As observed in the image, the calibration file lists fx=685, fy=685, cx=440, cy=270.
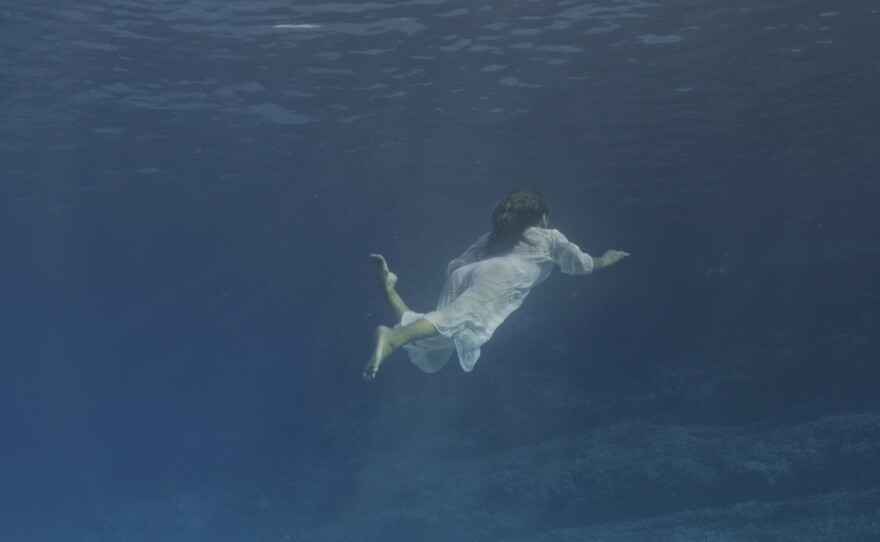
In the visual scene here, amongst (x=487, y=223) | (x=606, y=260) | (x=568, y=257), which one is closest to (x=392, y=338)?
(x=568, y=257)

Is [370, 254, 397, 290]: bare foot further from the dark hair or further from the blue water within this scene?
the blue water

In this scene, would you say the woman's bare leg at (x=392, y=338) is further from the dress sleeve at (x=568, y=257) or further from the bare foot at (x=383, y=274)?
the dress sleeve at (x=568, y=257)

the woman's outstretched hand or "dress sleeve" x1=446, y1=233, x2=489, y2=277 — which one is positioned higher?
the woman's outstretched hand

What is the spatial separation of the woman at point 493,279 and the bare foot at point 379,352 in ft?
1.21

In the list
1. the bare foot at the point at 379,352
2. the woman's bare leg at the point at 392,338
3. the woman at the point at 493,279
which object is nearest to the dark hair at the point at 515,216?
the woman at the point at 493,279

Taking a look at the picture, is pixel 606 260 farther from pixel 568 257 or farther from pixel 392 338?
pixel 392 338

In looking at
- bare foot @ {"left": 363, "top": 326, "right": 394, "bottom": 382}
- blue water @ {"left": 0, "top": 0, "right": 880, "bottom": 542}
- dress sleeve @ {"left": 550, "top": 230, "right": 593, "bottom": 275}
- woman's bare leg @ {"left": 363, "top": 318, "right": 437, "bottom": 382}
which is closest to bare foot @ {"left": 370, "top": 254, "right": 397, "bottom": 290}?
woman's bare leg @ {"left": 363, "top": 318, "right": 437, "bottom": 382}

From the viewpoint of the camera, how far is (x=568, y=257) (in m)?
7.03

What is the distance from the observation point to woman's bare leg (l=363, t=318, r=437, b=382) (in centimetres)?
561

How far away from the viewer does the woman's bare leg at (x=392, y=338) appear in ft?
18.4

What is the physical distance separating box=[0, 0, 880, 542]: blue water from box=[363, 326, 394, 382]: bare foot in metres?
8.63

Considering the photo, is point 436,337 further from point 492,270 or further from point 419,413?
point 419,413

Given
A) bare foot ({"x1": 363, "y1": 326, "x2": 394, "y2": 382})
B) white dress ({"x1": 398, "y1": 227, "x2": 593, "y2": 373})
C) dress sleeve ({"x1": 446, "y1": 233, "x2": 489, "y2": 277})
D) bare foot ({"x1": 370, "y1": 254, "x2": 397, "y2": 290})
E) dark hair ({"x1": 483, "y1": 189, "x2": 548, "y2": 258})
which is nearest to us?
bare foot ({"x1": 363, "y1": 326, "x2": 394, "y2": 382})

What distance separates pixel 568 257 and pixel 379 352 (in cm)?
239
